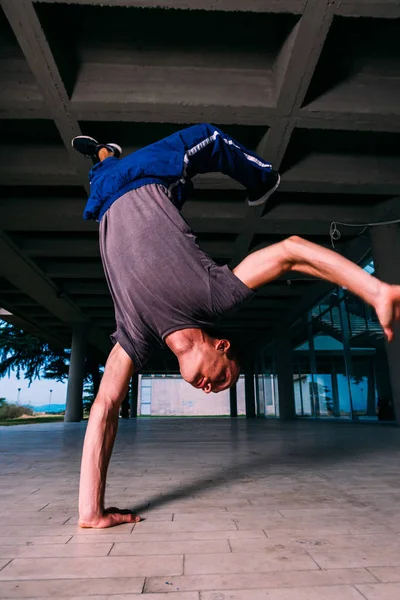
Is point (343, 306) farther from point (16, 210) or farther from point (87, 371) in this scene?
point (87, 371)

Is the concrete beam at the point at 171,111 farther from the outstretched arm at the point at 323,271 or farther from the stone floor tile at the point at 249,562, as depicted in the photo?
the stone floor tile at the point at 249,562

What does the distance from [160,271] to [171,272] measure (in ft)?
0.19

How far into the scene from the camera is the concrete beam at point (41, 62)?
4859 millimetres

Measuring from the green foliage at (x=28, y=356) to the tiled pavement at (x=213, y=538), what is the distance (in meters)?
26.1

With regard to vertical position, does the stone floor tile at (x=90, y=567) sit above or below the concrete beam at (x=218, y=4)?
below

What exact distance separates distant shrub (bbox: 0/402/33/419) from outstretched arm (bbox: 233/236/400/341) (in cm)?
3138

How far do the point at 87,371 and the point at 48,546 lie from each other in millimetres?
30760

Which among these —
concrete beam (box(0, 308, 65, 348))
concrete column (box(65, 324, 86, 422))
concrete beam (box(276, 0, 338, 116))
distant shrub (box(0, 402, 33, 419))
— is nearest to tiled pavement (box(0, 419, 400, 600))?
concrete beam (box(276, 0, 338, 116))

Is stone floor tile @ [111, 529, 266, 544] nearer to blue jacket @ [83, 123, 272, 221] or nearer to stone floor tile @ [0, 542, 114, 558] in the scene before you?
stone floor tile @ [0, 542, 114, 558]

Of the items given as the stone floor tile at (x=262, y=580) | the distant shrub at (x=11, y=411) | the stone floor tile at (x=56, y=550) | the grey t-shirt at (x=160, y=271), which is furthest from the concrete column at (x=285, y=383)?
the distant shrub at (x=11, y=411)

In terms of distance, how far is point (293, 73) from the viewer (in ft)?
18.9

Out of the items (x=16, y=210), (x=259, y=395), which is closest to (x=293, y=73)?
(x=16, y=210)

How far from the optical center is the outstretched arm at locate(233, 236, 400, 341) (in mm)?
1711

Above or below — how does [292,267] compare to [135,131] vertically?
below
